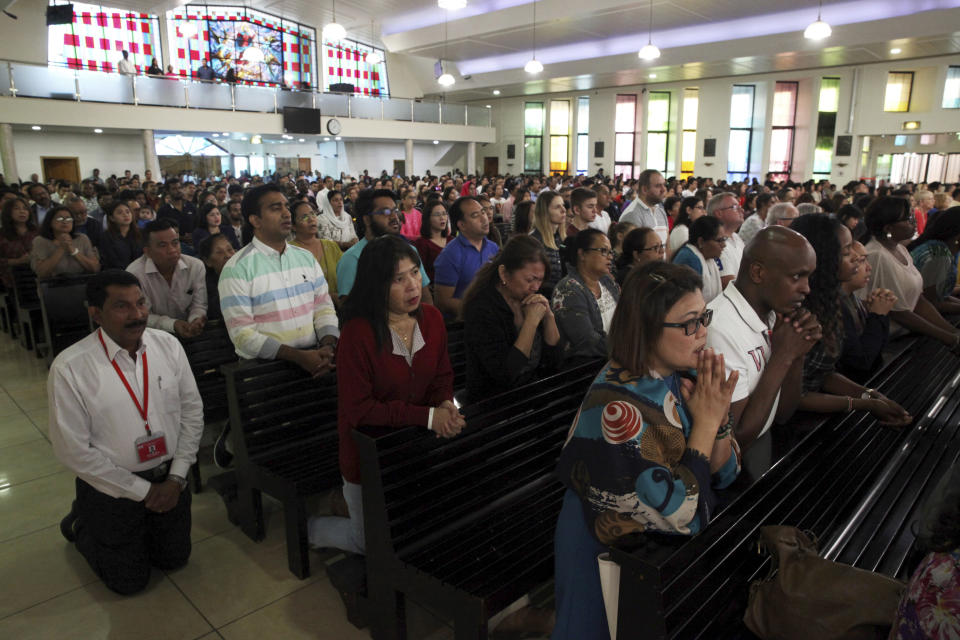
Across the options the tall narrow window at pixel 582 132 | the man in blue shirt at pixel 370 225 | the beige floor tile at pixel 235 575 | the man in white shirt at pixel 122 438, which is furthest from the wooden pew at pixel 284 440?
the tall narrow window at pixel 582 132

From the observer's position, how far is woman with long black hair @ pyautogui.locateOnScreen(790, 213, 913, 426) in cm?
239

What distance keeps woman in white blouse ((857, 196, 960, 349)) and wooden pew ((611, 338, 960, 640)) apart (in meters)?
0.78

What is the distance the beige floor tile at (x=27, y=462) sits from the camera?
373cm

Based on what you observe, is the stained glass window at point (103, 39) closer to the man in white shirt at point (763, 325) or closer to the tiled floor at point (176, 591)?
the tiled floor at point (176, 591)

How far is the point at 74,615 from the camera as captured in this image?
8.44 feet

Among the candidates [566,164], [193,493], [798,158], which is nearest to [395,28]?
[566,164]

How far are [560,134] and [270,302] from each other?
79.7 ft

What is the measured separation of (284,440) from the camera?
10.2 ft

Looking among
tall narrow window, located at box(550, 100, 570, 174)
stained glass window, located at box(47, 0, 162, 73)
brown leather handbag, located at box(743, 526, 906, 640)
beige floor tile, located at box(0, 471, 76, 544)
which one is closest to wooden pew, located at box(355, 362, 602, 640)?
brown leather handbag, located at box(743, 526, 906, 640)

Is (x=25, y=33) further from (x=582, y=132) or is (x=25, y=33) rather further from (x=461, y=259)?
(x=461, y=259)

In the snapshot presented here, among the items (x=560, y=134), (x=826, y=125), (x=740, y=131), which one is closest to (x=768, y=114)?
(x=740, y=131)

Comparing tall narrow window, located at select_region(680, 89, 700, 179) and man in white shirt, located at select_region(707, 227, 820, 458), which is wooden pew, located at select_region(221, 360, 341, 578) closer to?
man in white shirt, located at select_region(707, 227, 820, 458)

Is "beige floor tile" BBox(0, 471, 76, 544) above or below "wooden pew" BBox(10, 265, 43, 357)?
below

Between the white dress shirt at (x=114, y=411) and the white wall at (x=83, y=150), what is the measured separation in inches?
795
